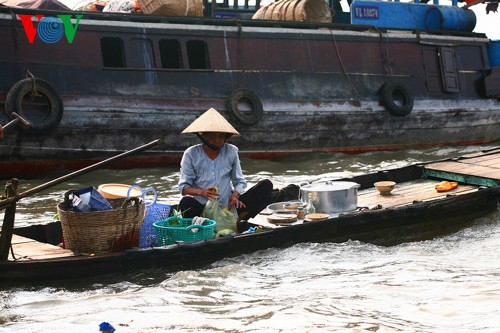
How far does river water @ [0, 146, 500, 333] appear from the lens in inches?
201

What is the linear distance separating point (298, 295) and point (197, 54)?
25.9 ft

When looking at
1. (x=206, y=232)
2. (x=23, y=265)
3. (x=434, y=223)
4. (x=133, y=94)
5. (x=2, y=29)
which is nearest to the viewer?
(x=23, y=265)

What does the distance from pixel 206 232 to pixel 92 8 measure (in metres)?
10.1

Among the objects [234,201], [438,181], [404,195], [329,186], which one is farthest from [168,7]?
[234,201]

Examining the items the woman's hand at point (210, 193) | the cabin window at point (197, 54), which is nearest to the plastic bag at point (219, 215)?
the woman's hand at point (210, 193)

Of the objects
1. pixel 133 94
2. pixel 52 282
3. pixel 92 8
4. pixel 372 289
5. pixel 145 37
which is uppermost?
pixel 92 8

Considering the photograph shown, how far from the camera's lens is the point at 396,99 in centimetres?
1498

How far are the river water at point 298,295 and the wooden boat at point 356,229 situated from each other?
0.10 metres

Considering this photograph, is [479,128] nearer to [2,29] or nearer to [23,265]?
[2,29]

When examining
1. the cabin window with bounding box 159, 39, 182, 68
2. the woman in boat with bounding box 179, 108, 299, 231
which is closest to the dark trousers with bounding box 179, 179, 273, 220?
the woman in boat with bounding box 179, 108, 299, 231

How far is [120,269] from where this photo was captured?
5902 mm

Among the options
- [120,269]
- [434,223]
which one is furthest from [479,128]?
[120,269]

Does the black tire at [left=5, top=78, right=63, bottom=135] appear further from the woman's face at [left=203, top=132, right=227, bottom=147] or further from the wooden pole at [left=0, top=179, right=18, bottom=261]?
the wooden pole at [left=0, top=179, right=18, bottom=261]

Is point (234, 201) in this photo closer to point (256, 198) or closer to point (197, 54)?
point (256, 198)
